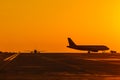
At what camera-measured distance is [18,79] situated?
33719 millimetres

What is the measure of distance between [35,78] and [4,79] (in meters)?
2.52

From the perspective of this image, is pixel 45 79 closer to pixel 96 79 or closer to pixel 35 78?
pixel 35 78

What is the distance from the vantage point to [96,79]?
1324 inches

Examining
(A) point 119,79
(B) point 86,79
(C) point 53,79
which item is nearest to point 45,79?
(C) point 53,79

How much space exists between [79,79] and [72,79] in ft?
1.71

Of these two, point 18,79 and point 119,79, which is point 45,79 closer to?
point 18,79

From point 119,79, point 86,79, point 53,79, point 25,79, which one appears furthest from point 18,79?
point 119,79

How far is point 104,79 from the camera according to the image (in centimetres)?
3378

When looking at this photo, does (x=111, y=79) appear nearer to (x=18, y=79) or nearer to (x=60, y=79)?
(x=60, y=79)

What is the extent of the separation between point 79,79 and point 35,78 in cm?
352

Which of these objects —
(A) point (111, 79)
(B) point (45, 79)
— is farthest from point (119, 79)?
(B) point (45, 79)

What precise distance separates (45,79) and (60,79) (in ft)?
3.71

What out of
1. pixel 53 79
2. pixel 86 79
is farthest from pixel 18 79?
pixel 86 79

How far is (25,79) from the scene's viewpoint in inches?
1328
